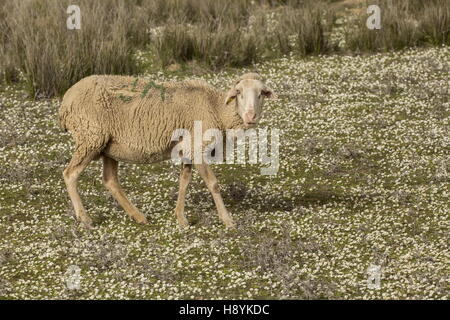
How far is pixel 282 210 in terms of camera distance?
1284cm

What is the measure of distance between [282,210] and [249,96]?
198 centimetres

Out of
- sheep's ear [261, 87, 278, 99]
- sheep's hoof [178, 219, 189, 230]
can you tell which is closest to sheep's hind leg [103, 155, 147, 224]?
sheep's hoof [178, 219, 189, 230]

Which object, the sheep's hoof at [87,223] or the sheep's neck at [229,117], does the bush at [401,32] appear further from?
the sheep's hoof at [87,223]

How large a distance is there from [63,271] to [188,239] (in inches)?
66.4

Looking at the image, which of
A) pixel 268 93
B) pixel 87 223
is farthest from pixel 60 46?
pixel 268 93

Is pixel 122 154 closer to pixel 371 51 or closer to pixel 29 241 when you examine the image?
pixel 29 241

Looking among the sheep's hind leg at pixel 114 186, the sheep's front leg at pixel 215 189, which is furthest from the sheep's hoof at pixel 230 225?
the sheep's hind leg at pixel 114 186

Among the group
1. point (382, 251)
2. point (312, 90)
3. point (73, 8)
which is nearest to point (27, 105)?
point (73, 8)

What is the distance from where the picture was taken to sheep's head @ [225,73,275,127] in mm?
11602

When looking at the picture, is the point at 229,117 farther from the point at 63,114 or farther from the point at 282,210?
the point at 63,114

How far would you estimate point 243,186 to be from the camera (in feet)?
44.8

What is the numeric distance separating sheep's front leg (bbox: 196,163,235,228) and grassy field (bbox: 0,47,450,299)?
19cm

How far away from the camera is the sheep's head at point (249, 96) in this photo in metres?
11.6

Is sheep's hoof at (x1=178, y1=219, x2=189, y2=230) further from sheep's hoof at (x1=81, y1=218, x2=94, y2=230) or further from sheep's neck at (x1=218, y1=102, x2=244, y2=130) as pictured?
sheep's neck at (x1=218, y1=102, x2=244, y2=130)
